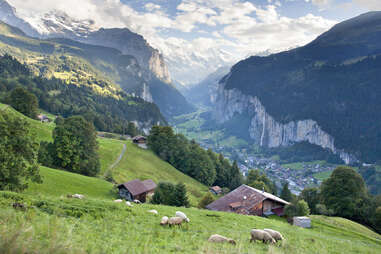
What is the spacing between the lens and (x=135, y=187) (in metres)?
52.6

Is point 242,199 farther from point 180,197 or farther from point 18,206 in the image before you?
point 18,206

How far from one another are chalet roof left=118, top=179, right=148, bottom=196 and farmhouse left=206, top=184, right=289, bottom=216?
15232 millimetres

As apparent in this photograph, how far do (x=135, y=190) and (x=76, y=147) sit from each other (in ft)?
53.2

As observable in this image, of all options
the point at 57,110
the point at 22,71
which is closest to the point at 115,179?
the point at 57,110

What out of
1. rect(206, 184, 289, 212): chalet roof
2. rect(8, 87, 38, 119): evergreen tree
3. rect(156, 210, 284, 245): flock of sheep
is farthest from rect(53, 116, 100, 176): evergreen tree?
rect(156, 210, 284, 245): flock of sheep

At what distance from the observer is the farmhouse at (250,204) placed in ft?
150

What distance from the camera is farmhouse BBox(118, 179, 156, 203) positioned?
164 ft

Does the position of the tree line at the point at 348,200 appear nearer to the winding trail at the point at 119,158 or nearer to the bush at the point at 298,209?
the bush at the point at 298,209

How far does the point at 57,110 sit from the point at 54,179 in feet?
370

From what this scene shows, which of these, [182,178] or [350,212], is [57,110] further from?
[350,212]

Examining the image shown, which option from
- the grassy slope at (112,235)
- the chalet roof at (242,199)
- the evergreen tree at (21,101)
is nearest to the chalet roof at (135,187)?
the chalet roof at (242,199)

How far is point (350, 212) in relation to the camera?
188 feet

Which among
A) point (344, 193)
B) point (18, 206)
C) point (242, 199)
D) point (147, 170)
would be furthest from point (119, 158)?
point (18, 206)

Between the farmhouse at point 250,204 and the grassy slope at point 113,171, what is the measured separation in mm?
11182
